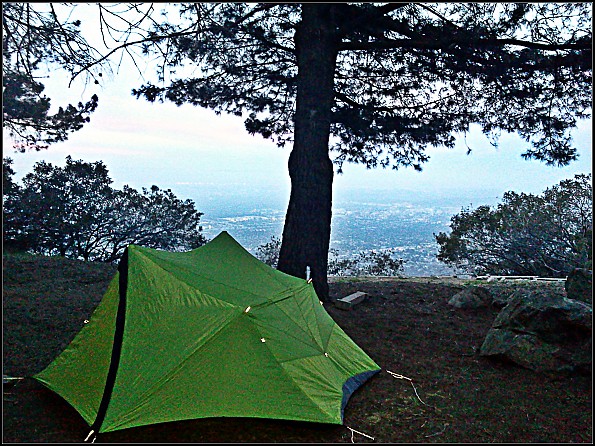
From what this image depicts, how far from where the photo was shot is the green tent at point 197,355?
3.27 m

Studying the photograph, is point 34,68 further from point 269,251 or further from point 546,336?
point 269,251

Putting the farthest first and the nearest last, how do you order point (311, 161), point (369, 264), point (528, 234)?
1. point (369, 264)
2. point (528, 234)
3. point (311, 161)

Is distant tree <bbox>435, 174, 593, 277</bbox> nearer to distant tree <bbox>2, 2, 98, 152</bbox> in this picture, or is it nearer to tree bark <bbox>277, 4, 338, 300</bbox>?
tree bark <bbox>277, 4, 338, 300</bbox>

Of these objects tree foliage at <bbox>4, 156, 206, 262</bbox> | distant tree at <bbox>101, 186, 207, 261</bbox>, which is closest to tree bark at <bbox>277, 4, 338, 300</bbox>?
distant tree at <bbox>101, 186, 207, 261</bbox>

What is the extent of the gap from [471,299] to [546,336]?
2193 millimetres

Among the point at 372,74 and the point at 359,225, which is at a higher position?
the point at 372,74

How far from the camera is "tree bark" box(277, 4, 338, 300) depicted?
21.6 feet

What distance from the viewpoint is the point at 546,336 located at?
4555mm

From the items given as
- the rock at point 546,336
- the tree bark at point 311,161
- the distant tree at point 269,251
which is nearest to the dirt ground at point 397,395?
the rock at point 546,336

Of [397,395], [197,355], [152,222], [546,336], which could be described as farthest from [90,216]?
[546,336]

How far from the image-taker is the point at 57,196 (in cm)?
1166

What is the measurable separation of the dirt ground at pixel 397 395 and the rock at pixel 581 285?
1.06 meters

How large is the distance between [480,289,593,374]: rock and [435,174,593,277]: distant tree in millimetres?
6477

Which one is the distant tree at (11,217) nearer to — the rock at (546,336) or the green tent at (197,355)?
the green tent at (197,355)
